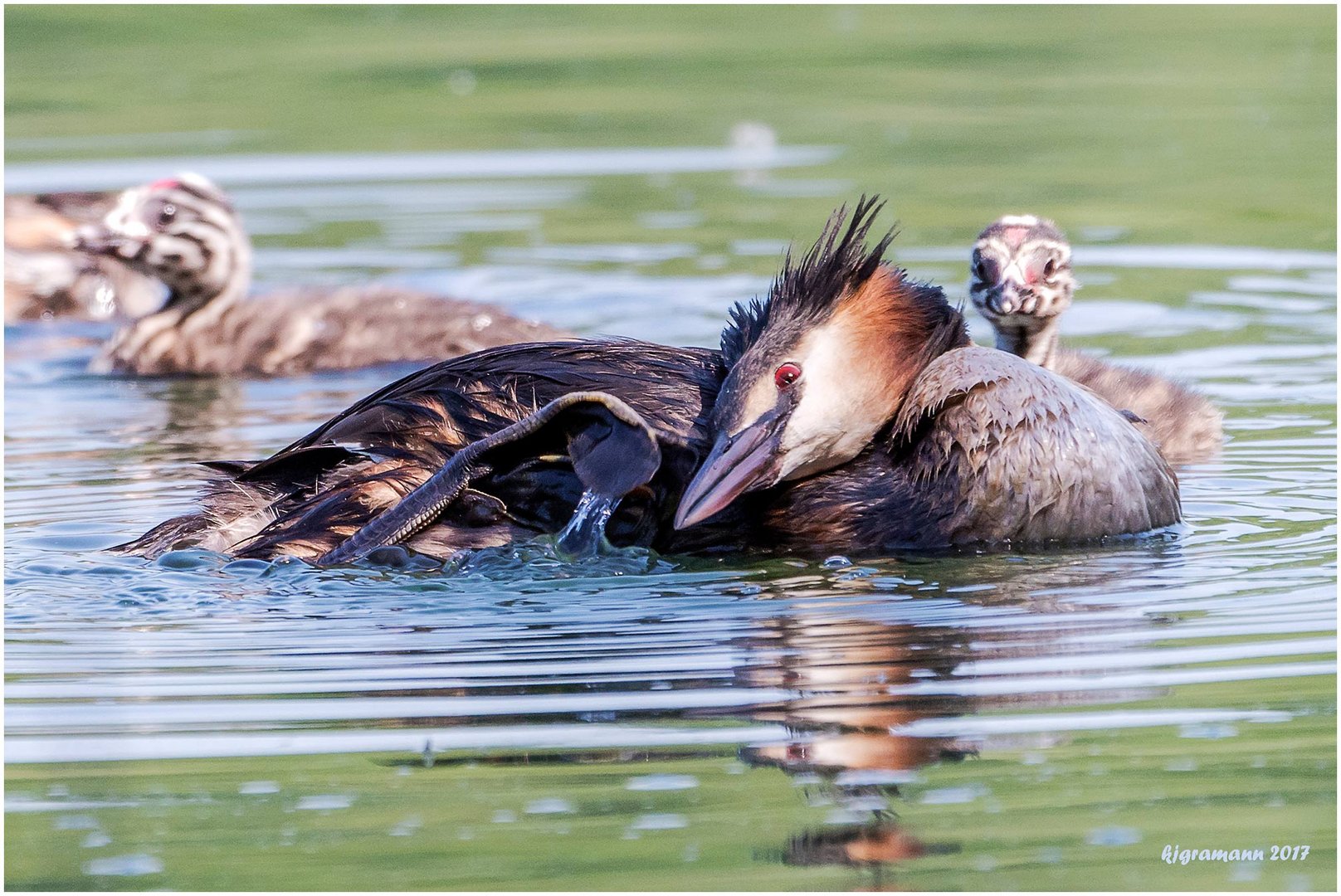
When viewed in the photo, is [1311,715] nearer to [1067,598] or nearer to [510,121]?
[1067,598]

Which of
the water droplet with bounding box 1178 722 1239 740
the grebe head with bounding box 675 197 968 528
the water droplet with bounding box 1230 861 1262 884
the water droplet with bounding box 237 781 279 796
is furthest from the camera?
the grebe head with bounding box 675 197 968 528

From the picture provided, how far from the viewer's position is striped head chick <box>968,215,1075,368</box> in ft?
23.7

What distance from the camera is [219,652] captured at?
4.99m

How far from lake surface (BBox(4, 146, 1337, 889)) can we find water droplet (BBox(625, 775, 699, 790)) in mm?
11

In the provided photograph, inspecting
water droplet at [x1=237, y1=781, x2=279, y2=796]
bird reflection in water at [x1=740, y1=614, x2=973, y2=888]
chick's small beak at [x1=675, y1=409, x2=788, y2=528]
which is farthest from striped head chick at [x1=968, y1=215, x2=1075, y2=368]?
water droplet at [x1=237, y1=781, x2=279, y2=796]

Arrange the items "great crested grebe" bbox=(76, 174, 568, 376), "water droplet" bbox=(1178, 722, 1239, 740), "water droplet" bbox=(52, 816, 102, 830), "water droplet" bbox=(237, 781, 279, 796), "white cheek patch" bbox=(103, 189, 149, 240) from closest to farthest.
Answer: "water droplet" bbox=(52, 816, 102, 830) < "water droplet" bbox=(237, 781, 279, 796) < "water droplet" bbox=(1178, 722, 1239, 740) < "great crested grebe" bbox=(76, 174, 568, 376) < "white cheek patch" bbox=(103, 189, 149, 240)

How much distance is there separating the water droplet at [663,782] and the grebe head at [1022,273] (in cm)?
343

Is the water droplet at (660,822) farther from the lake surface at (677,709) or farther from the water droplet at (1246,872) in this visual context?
the water droplet at (1246,872)

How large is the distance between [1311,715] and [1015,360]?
1.60 metres

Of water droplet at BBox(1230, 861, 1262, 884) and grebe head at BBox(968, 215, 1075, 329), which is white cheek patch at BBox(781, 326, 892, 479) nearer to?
grebe head at BBox(968, 215, 1075, 329)

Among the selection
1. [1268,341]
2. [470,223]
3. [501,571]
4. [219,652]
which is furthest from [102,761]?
[470,223]

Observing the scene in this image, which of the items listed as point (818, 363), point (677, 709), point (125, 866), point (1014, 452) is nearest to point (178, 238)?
point (818, 363)

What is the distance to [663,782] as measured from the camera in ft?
13.4

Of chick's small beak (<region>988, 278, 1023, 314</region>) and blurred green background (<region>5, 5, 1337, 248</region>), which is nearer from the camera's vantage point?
chick's small beak (<region>988, 278, 1023, 314</region>)
